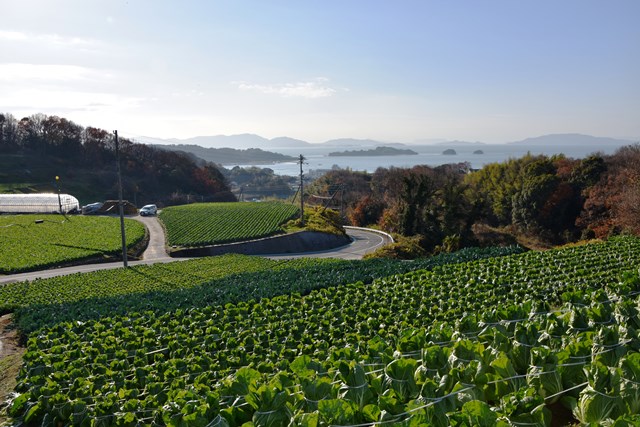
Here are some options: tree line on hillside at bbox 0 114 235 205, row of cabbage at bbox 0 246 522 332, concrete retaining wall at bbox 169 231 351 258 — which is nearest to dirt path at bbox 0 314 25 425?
row of cabbage at bbox 0 246 522 332

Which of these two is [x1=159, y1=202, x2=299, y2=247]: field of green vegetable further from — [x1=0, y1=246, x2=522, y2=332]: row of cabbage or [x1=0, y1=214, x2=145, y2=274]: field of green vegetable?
[x1=0, y1=246, x2=522, y2=332]: row of cabbage

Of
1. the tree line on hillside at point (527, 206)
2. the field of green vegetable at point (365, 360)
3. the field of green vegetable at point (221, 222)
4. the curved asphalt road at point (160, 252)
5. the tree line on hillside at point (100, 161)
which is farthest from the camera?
the tree line on hillside at point (100, 161)

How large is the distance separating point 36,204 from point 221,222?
82.5 feet

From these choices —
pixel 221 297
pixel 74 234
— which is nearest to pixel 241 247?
pixel 74 234

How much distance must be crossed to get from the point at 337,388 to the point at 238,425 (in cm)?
139

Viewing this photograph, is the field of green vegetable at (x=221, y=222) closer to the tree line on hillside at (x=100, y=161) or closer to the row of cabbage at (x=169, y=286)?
the row of cabbage at (x=169, y=286)

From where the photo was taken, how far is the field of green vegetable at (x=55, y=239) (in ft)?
122

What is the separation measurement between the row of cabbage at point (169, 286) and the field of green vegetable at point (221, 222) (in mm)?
11830

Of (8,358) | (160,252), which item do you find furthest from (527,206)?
(8,358)

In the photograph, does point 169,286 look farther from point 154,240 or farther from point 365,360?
point 154,240

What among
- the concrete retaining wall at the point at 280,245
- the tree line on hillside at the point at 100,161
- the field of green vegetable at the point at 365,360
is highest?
the tree line on hillside at the point at 100,161

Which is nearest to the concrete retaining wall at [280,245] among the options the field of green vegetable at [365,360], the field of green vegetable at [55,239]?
the field of green vegetable at [55,239]

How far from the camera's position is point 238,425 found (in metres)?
6.57

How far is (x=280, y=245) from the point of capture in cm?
4831
